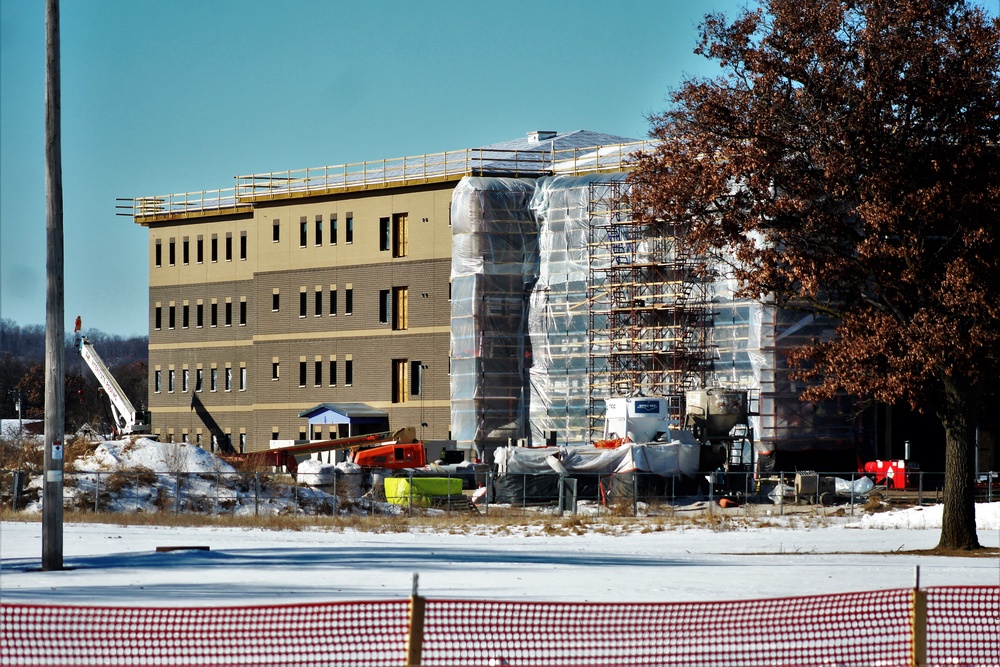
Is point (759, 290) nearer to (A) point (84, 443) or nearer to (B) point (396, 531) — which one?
(B) point (396, 531)

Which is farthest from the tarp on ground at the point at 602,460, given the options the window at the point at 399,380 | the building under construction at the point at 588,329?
the window at the point at 399,380

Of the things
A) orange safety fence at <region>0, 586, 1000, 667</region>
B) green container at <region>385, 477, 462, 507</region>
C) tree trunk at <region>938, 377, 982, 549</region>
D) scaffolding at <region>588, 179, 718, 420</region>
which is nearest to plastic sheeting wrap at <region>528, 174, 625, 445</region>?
scaffolding at <region>588, 179, 718, 420</region>

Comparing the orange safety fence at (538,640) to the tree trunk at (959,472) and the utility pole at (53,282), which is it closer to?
the utility pole at (53,282)

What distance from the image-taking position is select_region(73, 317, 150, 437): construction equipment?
286ft

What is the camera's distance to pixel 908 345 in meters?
27.2

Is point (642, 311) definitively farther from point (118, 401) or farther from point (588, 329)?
point (118, 401)

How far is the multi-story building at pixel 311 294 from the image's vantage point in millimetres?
75125

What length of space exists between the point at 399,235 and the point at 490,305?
364 inches

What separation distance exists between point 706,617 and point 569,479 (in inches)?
1250

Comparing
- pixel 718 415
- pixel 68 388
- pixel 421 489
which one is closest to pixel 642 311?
pixel 718 415

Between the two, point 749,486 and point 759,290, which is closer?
point 759,290

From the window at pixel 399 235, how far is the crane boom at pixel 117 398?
68.6 feet

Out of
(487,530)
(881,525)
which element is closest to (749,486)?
(881,525)

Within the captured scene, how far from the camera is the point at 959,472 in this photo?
2925 cm
